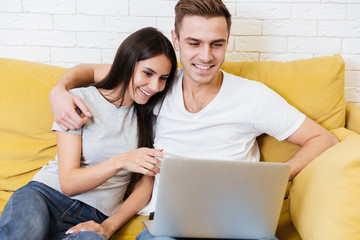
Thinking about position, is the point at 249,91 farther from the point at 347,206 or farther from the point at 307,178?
the point at 347,206

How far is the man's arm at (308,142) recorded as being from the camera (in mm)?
1168

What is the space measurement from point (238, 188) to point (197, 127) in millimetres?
433

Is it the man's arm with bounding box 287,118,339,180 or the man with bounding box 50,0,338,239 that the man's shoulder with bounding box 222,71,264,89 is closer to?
the man with bounding box 50,0,338,239

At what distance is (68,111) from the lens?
3.71 ft

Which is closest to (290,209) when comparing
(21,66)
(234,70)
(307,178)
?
(307,178)

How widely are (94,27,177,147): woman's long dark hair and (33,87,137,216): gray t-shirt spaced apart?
0.04 m

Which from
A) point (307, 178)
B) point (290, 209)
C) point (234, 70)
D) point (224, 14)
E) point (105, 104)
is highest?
point (224, 14)

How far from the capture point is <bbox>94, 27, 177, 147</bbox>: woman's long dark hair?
4.01 feet

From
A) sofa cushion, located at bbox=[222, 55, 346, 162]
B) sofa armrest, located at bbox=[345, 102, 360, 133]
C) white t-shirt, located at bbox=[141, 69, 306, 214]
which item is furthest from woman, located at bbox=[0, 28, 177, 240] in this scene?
sofa armrest, located at bbox=[345, 102, 360, 133]

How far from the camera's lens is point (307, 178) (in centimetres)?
105

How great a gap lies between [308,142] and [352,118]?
36 cm

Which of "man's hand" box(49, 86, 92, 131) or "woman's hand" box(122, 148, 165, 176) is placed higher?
"man's hand" box(49, 86, 92, 131)

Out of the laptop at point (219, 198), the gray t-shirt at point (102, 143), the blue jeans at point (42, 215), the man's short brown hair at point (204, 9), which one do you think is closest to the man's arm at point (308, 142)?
the laptop at point (219, 198)

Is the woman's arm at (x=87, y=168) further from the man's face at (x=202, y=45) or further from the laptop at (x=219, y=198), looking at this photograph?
the man's face at (x=202, y=45)
